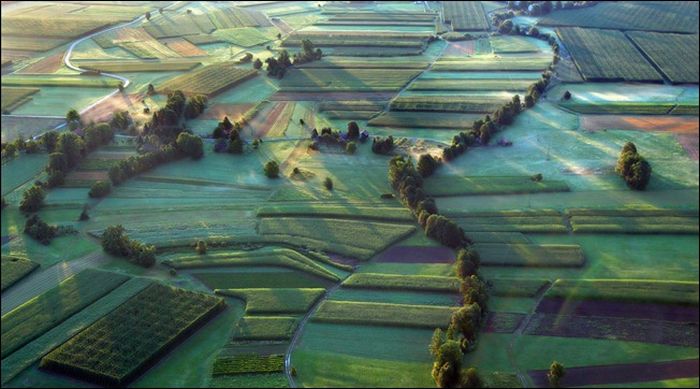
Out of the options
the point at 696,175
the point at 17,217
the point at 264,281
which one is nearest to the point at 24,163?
the point at 17,217

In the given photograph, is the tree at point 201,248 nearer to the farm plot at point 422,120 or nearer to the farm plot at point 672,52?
the farm plot at point 422,120

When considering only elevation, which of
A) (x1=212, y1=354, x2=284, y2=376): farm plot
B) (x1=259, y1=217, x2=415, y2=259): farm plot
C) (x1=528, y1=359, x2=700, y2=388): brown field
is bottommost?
(x1=528, y1=359, x2=700, y2=388): brown field

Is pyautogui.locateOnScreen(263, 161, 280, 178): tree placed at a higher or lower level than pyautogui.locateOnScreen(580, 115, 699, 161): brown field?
higher

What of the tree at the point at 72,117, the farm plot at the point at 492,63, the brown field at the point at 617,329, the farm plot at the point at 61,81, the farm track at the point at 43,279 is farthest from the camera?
the farm plot at the point at 492,63

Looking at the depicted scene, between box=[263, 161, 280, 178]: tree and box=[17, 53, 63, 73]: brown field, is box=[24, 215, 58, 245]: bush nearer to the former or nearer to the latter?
box=[263, 161, 280, 178]: tree

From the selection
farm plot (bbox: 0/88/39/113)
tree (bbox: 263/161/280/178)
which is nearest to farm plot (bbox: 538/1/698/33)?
tree (bbox: 263/161/280/178)

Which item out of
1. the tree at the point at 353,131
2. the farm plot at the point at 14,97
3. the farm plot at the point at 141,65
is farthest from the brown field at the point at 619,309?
the farm plot at the point at 14,97
